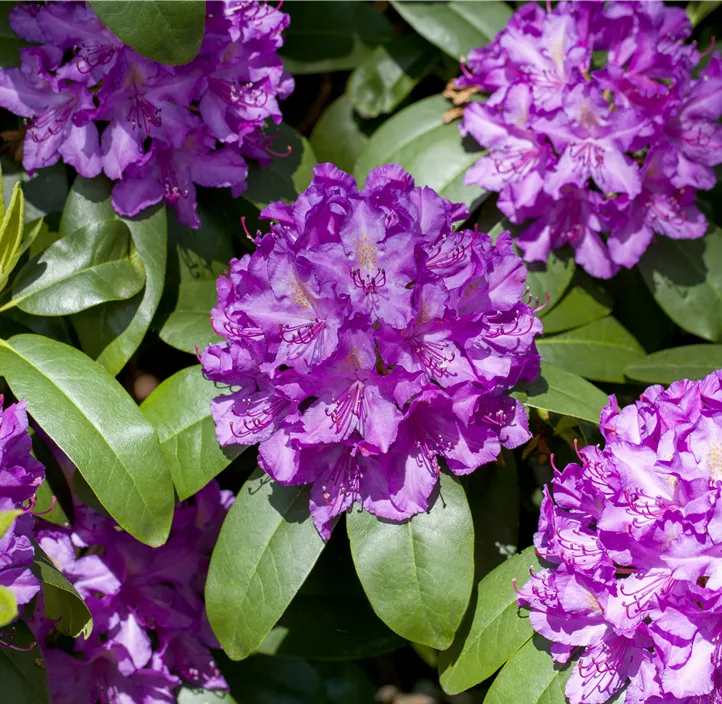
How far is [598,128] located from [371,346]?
0.66m

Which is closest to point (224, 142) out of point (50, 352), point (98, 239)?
point (98, 239)

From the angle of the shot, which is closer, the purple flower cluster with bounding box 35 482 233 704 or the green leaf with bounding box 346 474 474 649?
the green leaf with bounding box 346 474 474 649

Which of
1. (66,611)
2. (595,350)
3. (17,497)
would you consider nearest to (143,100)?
(17,497)

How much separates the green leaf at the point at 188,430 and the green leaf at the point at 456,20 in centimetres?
86

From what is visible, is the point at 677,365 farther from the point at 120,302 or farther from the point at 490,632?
the point at 120,302

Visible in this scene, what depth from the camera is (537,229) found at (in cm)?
180

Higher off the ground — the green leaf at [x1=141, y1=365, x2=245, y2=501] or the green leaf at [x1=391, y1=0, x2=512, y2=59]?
the green leaf at [x1=391, y1=0, x2=512, y2=59]

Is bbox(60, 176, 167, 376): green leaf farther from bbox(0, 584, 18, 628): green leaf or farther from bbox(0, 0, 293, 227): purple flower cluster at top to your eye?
bbox(0, 584, 18, 628): green leaf

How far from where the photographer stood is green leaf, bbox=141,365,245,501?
4.97ft

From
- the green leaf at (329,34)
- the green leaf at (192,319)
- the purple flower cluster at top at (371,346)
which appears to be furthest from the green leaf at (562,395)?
the green leaf at (329,34)

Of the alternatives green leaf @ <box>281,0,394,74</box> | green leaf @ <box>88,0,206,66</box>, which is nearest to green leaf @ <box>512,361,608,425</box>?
green leaf @ <box>88,0,206,66</box>

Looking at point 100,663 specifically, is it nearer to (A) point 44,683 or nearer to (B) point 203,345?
(A) point 44,683

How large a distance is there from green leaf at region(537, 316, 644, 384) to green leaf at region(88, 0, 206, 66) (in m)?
0.86

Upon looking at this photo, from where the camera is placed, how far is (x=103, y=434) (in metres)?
1.44
